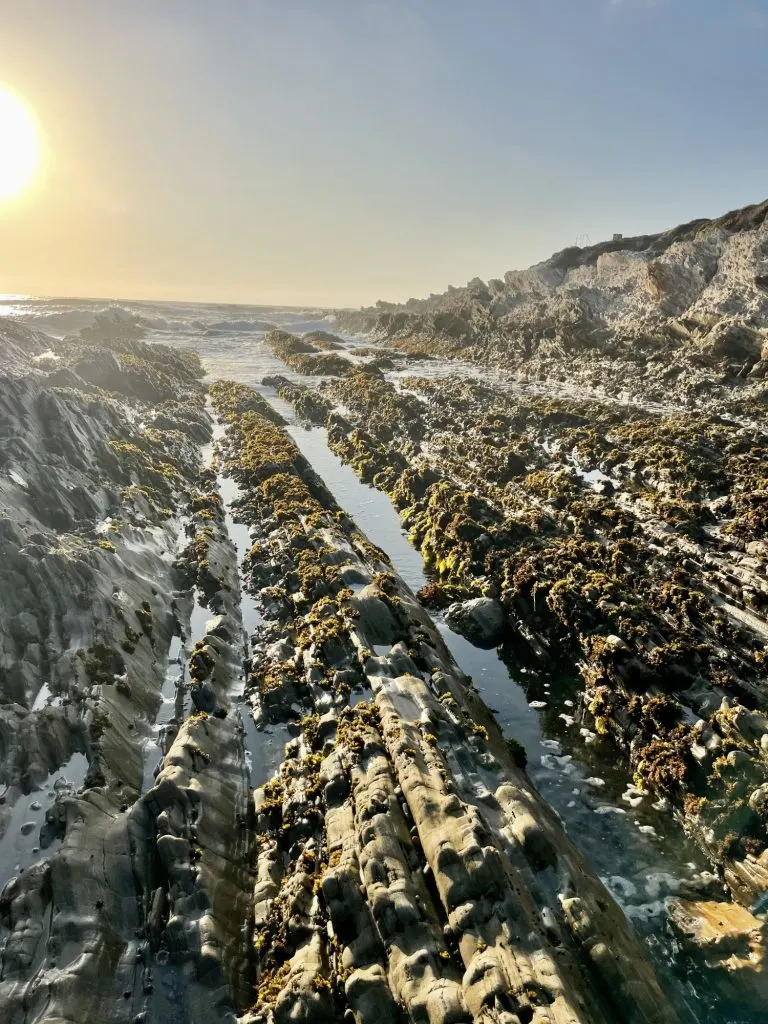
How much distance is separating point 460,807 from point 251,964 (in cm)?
692

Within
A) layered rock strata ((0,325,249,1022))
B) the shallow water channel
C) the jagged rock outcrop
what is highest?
the jagged rock outcrop

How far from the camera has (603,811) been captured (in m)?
Answer: 19.8

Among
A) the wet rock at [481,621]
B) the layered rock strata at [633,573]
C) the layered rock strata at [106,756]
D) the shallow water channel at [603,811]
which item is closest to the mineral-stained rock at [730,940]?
the shallow water channel at [603,811]

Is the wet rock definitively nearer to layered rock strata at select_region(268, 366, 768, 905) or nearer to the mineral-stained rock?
layered rock strata at select_region(268, 366, 768, 905)

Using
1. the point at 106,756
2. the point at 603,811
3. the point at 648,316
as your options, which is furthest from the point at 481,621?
the point at 648,316

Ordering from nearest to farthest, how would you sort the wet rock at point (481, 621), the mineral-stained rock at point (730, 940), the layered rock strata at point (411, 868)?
the layered rock strata at point (411, 868) → the mineral-stained rock at point (730, 940) → the wet rock at point (481, 621)

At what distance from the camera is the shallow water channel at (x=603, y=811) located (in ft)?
48.3

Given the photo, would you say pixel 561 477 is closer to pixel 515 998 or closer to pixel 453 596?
pixel 453 596

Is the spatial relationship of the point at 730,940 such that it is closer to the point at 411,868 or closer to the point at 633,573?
the point at 411,868

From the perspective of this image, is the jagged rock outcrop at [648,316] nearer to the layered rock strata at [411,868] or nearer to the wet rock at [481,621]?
the wet rock at [481,621]

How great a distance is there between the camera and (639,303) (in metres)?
88.8

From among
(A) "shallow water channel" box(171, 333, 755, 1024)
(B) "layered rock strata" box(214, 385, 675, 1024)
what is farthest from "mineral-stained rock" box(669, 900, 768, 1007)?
(B) "layered rock strata" box(214, 385, 675, 1024)

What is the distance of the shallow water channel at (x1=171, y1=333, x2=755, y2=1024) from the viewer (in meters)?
14.7

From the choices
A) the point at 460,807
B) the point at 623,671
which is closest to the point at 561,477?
the point at 623,671
